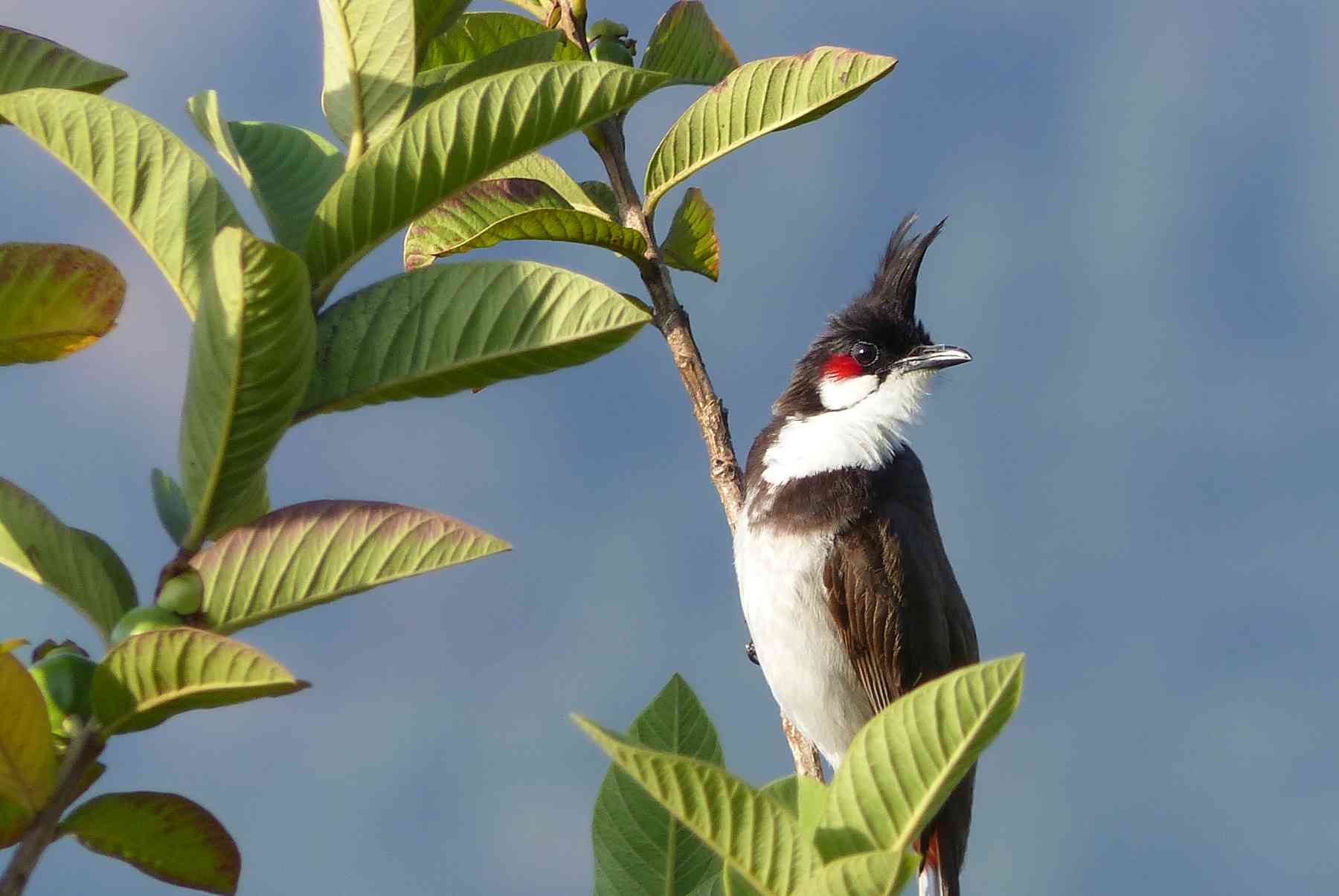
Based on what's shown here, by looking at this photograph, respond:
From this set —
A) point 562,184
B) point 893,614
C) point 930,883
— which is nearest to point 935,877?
point 930,883

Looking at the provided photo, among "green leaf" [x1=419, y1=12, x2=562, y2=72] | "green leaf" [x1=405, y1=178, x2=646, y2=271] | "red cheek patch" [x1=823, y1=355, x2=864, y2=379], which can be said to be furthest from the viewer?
"red cheek patch" [x1=823, y1=355, x2=864, y2=379]

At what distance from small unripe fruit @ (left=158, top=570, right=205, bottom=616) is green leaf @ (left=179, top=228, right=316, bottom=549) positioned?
6 cm

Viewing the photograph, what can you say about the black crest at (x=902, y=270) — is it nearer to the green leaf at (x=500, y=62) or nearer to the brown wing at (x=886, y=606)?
the brown wing at (x=886, y=606)

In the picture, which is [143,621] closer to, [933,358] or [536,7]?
[536,7]

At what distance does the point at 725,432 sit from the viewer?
271 centimetres

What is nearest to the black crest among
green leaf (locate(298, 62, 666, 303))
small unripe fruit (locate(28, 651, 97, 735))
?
green leaf (locate(298, 62, 666, 303))

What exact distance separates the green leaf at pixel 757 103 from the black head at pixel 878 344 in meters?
1.88

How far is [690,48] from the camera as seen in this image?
278cm

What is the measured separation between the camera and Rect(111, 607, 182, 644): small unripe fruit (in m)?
1.20

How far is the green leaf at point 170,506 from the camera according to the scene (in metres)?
1.34

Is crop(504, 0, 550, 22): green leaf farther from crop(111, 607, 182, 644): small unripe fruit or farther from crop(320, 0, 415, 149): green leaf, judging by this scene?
crop(111, 607, 182, 644): small unripe fruit

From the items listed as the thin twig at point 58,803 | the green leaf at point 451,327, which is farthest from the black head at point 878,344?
the thin twig at point 58,803

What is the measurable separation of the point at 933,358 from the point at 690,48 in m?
1.84

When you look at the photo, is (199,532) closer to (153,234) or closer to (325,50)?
(153,234)
